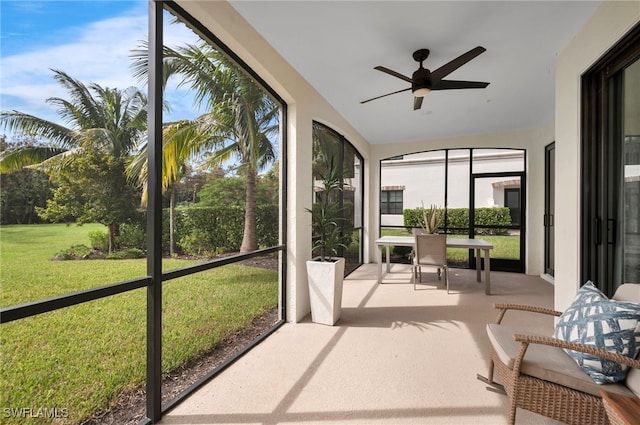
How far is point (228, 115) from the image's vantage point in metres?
3.93

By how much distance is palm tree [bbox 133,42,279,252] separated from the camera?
11.3ft

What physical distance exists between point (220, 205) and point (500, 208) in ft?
17.9

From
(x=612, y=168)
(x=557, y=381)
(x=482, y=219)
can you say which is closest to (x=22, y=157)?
(x=557, y=381)

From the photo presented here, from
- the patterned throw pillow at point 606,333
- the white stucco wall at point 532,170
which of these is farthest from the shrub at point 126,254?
the white stucco wall at point 532,170

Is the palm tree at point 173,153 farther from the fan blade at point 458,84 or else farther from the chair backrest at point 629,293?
the chair backrest at point 629,293

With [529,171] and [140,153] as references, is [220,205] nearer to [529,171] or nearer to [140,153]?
[140,153]

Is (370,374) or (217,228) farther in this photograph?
(217,228)

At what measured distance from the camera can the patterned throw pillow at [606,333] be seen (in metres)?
1.46

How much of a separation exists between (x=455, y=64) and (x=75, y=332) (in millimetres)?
4138

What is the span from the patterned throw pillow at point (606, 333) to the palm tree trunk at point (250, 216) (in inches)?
144

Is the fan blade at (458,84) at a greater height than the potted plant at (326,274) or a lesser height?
greater

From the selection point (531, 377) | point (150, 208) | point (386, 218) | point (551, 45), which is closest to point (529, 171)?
point (386, 218)

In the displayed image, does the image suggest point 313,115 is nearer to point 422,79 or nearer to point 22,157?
point 422,79
